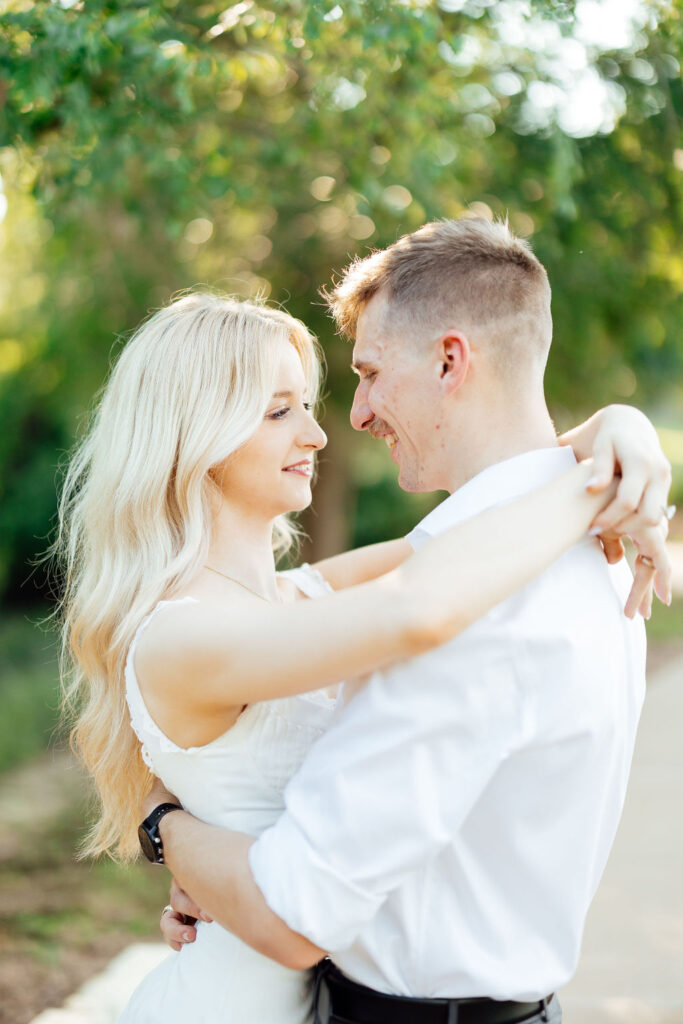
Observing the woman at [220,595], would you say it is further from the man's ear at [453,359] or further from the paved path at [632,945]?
the paved path at [632,945]

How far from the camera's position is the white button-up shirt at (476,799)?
1.49m

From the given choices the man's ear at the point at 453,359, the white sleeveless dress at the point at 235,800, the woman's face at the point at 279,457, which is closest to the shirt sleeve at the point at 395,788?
the white sleeveless dress at the point at 235,800

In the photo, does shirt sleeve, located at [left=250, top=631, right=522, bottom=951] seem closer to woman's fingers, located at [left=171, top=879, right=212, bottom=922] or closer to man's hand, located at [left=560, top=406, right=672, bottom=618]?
man's hand, located at [left=560, top=406, right=672, bottom=618]

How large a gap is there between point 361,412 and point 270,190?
4326 mm

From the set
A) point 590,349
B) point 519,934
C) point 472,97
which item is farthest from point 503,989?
point 590,349

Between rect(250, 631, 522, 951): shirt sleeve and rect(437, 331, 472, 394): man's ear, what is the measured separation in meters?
0.58

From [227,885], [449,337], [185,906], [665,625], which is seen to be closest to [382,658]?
[227,885]

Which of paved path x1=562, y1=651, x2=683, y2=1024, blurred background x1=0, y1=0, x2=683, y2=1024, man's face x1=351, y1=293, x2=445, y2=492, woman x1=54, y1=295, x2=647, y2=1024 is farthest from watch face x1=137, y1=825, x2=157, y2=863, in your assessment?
paved path x1=562, y1=651, x2=683, y2=1024

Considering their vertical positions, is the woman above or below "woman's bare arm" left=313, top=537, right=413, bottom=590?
above

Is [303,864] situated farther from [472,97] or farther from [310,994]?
[472,97]

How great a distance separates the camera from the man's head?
1918mm

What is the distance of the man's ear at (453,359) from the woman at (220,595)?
0.34m

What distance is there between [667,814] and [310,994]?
4.80 metres

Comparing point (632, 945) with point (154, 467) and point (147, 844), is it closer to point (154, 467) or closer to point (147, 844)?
point (147, 844)
